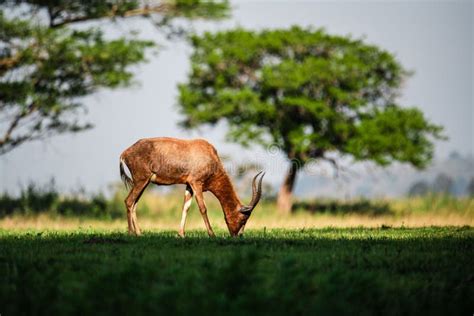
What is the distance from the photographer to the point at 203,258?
31.6 feet

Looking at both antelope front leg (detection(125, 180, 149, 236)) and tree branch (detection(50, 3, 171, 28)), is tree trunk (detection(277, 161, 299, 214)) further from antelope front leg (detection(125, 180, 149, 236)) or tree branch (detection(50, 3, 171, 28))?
antelope front leg (detection(125, 180, 149, 236))

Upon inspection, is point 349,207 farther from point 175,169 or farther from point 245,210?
point 175,169

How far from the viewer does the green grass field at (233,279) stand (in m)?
7.05

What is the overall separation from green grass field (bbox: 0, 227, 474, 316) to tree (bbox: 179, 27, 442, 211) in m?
24.0

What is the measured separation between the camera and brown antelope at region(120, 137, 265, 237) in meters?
14.6

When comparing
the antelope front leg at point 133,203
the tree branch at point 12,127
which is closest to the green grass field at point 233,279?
the antelope front leg at point 133,203

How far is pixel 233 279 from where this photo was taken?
7.55 meters

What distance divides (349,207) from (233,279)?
99.5 ft

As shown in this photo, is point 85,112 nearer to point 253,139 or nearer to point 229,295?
point 253,139

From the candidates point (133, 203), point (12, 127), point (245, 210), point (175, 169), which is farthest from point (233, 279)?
point (12, 127)

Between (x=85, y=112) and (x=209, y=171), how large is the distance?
676 inches

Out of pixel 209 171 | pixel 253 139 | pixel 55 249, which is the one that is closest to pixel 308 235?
pixel 209 171

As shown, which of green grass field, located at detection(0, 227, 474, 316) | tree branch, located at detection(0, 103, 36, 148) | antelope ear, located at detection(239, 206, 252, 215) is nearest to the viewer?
green grass field, located at detection(0, 227, 474, 316)

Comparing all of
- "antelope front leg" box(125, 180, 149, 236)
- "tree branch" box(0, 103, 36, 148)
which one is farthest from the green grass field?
"tree branch" box(0, 103, 36, 148)
